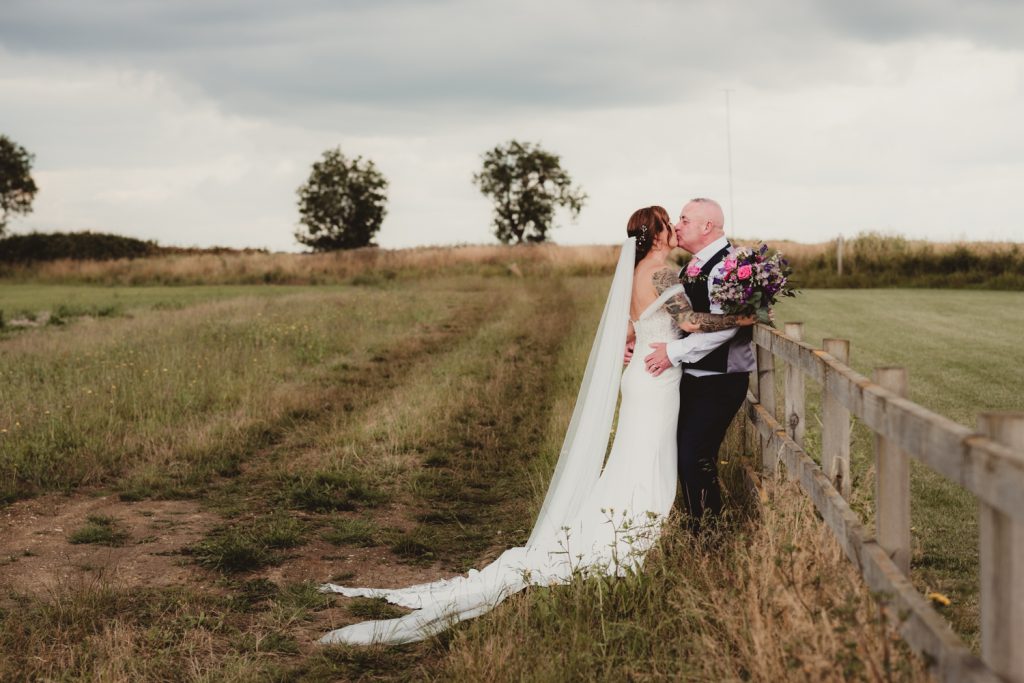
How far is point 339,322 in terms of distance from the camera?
20.8 m

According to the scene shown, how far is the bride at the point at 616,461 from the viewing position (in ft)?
19.0

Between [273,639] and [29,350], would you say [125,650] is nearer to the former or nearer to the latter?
[273,639]

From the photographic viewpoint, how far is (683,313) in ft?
19.7

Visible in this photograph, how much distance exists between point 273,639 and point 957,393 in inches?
424

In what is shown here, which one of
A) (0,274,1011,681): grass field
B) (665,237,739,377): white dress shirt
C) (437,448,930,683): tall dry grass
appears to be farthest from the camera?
(665,237,739,377): white dress shirt

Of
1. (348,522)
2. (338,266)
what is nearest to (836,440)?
(348,522)

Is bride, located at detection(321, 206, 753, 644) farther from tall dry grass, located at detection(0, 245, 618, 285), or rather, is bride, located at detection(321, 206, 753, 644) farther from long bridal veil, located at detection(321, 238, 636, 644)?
tall dry grass, located at detection(0, 245, 618, 285)

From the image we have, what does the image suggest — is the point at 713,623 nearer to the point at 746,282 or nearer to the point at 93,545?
the point at 746,282

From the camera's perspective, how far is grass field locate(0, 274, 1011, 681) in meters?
4.37

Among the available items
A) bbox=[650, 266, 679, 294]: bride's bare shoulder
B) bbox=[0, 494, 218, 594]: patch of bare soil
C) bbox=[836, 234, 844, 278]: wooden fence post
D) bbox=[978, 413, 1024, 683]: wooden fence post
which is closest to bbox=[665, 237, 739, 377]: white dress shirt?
bbox=[650, 266, 679, 294]: bride's bare shoulder

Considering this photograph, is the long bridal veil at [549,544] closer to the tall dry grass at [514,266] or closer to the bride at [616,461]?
the bride at [616,461]

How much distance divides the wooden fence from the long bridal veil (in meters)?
1.38

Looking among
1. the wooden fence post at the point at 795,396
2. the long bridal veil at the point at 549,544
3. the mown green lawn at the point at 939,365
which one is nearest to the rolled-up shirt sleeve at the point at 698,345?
the wooden fence post at the point at 795,396

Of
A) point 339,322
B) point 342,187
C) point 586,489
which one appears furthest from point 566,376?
point 342,187
